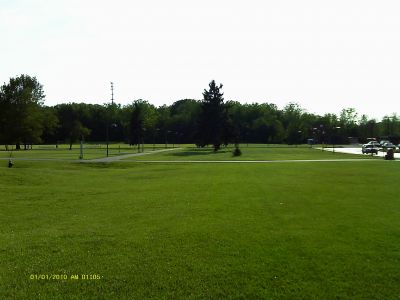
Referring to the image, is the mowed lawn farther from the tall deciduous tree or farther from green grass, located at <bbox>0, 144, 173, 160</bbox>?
the tall deciduous tree

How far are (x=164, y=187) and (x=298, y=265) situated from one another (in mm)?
12928

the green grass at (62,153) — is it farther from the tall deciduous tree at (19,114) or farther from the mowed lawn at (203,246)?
the mowed lawn at (203,246)

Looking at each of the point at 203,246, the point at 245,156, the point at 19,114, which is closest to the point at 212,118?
the point at 245,156

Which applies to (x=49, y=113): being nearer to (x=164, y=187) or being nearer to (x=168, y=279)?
(x=164, y=187)

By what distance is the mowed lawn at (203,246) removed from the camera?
20.7ft

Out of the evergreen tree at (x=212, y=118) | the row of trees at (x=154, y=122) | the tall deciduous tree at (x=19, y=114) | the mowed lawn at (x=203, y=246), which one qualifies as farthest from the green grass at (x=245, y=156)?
the tall deciduous tree at (x=19, y=114)

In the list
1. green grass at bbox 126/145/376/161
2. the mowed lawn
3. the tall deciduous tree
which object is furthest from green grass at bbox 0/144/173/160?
the mowed lawn

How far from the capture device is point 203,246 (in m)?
8.45

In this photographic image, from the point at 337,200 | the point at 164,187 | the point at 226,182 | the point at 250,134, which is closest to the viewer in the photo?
the point at 337,200

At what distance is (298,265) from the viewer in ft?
23.8

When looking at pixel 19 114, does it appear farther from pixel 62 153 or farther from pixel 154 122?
pixel 154 122

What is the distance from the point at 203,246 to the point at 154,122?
13711 centimetres

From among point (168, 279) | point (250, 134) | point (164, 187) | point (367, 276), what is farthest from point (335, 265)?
point (250, 134)

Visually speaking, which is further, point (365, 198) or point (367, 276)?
point (365, 198)
